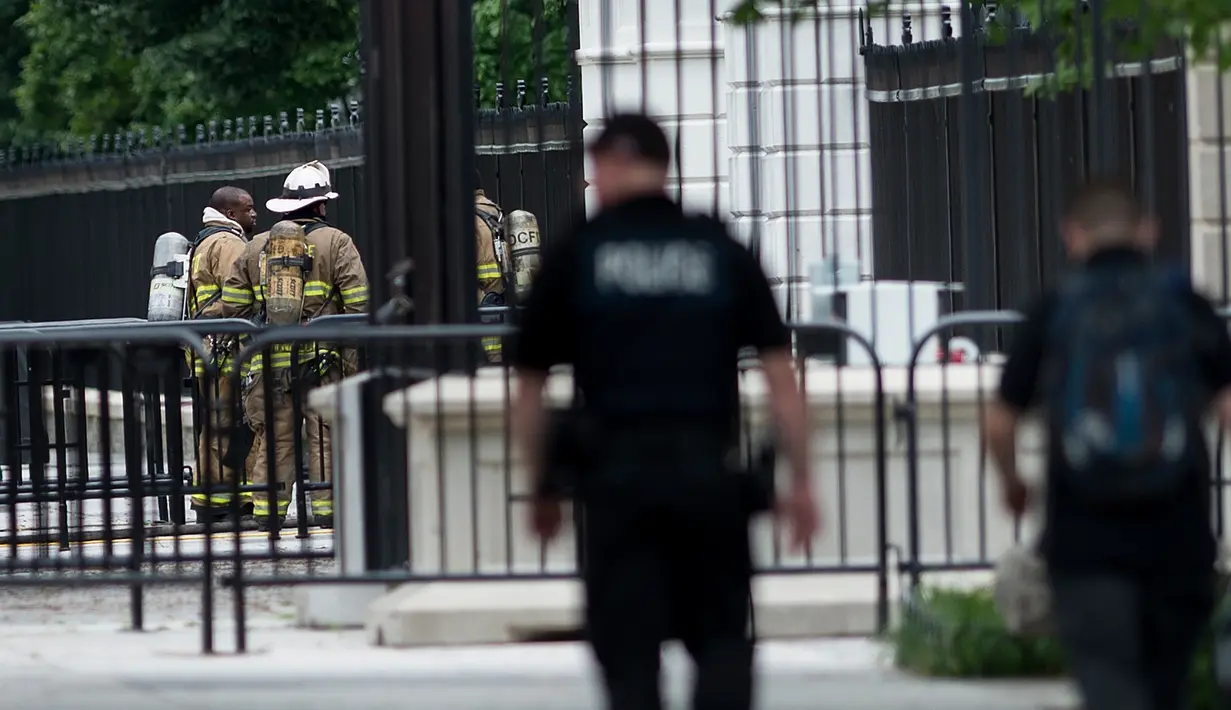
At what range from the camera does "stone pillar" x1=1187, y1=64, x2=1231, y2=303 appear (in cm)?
902

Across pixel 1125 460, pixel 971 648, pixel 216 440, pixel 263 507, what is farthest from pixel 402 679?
pixel 263 507

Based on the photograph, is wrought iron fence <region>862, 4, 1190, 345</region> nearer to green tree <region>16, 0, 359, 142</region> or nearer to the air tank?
the air tank

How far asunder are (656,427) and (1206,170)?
180 inches

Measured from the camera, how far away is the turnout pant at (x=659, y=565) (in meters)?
5.11

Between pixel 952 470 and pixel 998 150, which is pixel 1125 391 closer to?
pixel 952 470

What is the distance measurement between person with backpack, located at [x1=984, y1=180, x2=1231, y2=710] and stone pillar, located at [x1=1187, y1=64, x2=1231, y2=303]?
390cm

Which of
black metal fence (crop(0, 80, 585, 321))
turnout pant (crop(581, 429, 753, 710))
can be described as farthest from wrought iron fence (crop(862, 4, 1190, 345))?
turnout pant (crop(581, 429, 753, 710))

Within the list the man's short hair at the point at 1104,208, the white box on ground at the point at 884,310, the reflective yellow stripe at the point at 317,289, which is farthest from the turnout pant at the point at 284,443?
the man's short hair at the point at 1104,208

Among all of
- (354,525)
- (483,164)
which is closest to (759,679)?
(354,525)

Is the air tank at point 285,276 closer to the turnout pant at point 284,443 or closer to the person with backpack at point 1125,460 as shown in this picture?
the turnout pant at point 284,443

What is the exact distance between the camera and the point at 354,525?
28.5 ft

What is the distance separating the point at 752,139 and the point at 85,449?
14.7ft

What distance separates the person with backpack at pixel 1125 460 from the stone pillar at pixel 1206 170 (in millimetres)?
3898

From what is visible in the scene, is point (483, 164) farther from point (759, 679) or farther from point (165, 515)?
point (759, 679)
